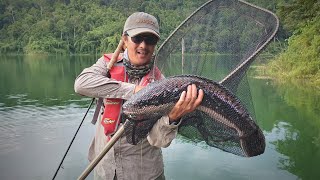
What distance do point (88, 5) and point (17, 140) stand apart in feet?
290

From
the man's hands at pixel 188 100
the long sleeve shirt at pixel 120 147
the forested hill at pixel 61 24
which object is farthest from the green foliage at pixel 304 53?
the forested hill at pixel 61 24

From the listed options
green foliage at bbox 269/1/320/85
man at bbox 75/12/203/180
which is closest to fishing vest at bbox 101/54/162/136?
man at bbox 75/12/203/180

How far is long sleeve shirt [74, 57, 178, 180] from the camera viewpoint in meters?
2.15

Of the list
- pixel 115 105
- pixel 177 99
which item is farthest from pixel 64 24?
pixel 177 99

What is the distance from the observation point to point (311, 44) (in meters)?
24.3

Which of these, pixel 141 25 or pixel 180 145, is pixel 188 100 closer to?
pixel 141 25

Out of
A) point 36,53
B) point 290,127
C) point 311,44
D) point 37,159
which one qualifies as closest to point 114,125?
point 37,159

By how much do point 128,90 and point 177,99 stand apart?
0.39m

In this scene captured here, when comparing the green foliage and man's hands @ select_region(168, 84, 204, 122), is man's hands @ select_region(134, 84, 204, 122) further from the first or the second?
the green foliage

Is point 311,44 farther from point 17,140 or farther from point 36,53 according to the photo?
point 36,53

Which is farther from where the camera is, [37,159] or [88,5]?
[88,5]

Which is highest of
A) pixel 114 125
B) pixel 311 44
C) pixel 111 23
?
pixel 114 125

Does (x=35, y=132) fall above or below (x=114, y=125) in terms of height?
below

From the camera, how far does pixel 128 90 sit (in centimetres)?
215
